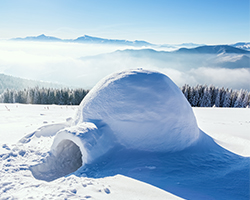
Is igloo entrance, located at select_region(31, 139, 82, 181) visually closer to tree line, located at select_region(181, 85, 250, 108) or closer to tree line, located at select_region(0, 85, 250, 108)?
tree line, located at select_region(0, 85, 250, 108)

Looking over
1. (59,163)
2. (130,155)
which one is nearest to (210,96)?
(130,155)

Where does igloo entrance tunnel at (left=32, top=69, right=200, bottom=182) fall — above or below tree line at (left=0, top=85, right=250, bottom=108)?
above

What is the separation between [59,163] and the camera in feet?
21.1

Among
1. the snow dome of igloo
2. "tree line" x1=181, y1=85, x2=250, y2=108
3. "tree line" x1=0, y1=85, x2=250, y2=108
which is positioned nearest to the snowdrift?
the snow dome of igloo

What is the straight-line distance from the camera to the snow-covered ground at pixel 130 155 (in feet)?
13.9

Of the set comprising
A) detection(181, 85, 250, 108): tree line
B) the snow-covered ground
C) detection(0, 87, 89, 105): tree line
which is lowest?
detection(0, 87, 89, 105): tree line

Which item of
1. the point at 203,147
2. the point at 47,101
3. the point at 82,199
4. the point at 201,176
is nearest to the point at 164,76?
the point at 203,147

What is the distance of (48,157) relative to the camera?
605cm

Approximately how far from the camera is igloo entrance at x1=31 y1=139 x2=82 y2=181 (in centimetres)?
569

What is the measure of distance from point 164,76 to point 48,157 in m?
5.02

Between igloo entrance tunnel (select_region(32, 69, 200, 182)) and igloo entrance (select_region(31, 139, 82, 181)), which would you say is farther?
igloo entrance (select_region(31, 139, 82, 181))

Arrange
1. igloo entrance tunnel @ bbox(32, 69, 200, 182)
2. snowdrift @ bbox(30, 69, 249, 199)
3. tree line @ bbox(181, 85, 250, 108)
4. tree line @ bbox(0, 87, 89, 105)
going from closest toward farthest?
snowdrift @ bbox(30, 69, 249, 199), igloo entrance tunnel @ bbox(32, 69, 200, 182), tree line @ bbox(181, 85, 250, 108), tree line @ bbox(0, 87, 89, 105)

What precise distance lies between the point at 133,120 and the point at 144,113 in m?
0.43

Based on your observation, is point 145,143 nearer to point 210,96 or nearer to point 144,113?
point 144,113
